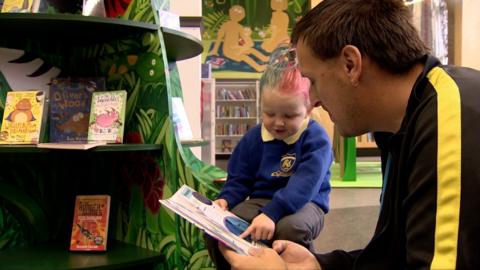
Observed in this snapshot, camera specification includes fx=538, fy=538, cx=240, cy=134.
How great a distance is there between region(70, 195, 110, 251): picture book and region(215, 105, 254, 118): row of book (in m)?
9.93

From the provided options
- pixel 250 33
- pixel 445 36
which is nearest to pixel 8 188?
pixel 445 36

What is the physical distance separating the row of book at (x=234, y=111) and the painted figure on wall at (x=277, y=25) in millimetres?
1444

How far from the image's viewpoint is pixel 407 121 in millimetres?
1162

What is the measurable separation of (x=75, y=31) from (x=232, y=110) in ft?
33.3

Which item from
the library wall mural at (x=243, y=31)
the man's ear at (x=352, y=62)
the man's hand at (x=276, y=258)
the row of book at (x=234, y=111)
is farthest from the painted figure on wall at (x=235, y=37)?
the man's ear at (x=352, y=62)

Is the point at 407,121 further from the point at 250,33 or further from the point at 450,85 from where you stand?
the point at 250,33

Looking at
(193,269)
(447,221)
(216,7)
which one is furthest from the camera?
(216,7)

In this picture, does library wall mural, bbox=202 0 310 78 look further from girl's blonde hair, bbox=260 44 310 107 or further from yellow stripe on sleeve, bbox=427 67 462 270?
yellow stripe on sleeve, bbox=427 67 462 270

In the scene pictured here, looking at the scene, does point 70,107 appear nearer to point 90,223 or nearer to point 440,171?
point 90,223

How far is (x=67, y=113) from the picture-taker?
85.7 inches

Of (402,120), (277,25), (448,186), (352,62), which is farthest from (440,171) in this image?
(277,25)

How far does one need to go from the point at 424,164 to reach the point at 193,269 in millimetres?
1168

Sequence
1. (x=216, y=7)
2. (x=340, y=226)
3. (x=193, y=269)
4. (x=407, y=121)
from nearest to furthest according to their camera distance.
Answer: (x=407, y=121) → (x=193, y=269) → (x=340, y=226) → (x=216, y=7)

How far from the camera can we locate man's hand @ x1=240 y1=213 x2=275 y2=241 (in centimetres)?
175
